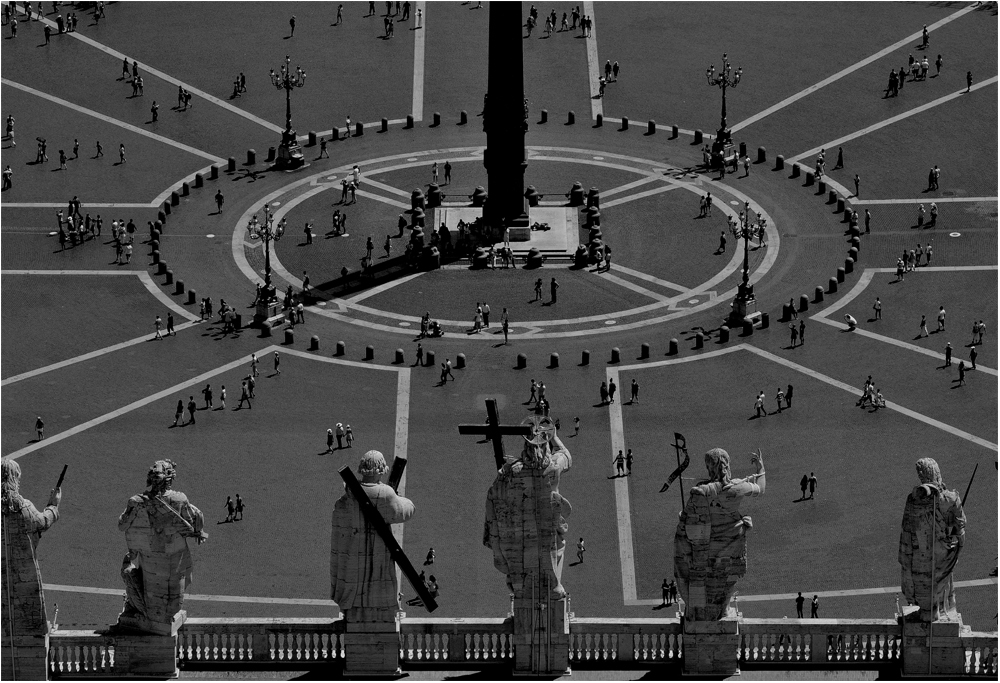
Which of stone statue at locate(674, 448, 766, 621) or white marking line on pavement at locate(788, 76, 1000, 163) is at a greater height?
white marking line on pavement at locate(788, 76, 1000, 163)

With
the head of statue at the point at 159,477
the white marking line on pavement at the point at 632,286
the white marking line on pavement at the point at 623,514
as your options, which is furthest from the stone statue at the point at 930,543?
the white marking line on pavement at the point at 632,286

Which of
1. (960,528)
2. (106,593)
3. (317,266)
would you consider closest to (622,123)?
(317,266)

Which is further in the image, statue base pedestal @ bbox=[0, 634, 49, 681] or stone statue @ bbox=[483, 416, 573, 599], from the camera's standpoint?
statue base pedestal @ bbox=[0, 634, 49, 681]

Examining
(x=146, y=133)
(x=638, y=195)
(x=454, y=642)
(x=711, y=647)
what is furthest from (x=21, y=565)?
(x=146, y=133)

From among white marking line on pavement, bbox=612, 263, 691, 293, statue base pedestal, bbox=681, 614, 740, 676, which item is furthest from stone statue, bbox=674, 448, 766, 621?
white marking line on pavement, bbox=612, 263, 691, 293

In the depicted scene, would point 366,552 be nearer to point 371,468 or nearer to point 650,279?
point 371,468

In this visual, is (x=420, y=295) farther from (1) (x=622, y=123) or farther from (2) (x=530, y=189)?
(1) (x=622, y=123)

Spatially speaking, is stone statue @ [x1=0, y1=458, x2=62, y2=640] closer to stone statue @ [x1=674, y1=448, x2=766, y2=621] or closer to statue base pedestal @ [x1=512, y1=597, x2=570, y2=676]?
statue base pedestal @ [x1=512, y1=597, x2=570, y2=676]
